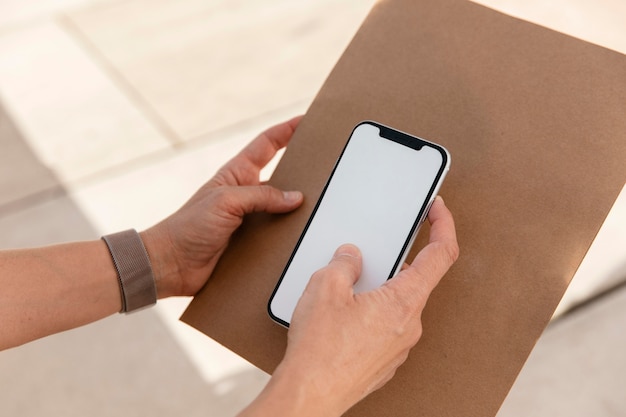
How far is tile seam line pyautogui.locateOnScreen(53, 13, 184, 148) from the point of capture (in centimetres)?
153

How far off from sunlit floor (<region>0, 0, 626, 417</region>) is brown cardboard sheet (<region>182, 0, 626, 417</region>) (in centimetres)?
27

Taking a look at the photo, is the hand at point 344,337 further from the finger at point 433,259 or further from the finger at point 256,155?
the finger at point 256,155

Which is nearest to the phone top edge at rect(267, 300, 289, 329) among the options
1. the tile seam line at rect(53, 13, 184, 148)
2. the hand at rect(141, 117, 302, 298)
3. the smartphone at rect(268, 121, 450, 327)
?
Result: the smartphone at rect(268, 121, 450, 327)

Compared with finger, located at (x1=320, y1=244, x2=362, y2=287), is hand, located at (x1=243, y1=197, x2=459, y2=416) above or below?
below

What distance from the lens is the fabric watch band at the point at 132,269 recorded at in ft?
2.39

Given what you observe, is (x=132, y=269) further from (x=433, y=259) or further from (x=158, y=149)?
(x=158, y=149)

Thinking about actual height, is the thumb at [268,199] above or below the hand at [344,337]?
above

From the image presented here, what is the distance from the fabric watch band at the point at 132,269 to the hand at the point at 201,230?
0.4 inches

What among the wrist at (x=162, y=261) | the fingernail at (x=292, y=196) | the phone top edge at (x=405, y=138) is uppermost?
the phone top edge at (x=405, y=138)

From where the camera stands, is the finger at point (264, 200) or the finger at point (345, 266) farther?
the finger at point (264, 200)

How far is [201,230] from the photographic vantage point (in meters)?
0.72

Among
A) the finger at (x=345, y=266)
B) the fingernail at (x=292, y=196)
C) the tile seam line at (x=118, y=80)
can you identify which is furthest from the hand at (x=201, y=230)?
the tile seam line at (x=118, y=80)

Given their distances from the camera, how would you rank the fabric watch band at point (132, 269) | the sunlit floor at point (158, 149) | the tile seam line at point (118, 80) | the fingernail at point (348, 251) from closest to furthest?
the fingernail at point (348, 251) < the fabric watch band at point (132, 269) < the sunlit floor at point (158, 149) < the tile seam line at point (118, 80)

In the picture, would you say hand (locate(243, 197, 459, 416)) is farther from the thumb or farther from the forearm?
the forearm
